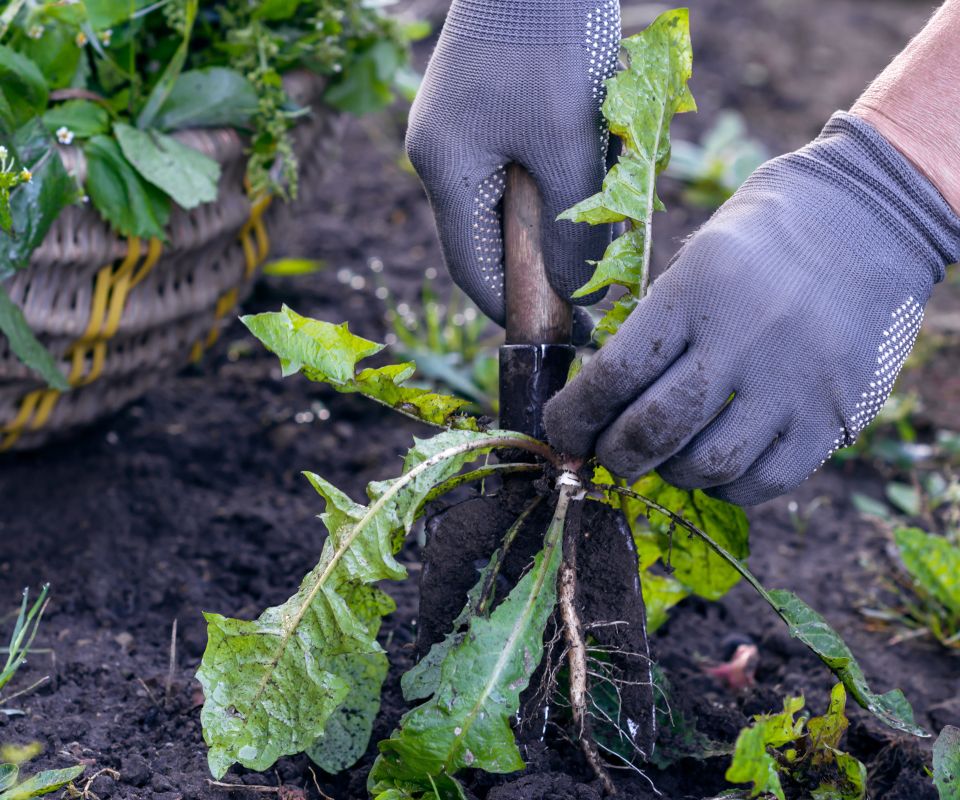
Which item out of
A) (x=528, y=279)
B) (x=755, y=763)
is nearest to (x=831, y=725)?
(x=755, y=763)

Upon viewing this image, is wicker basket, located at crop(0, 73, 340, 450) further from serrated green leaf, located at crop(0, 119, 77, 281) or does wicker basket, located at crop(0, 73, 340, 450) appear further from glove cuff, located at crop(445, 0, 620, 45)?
glove cuff, located at crop(445, 0, 620, 45)

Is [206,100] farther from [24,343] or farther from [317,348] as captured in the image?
[317,348]

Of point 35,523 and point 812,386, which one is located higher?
point 812,386

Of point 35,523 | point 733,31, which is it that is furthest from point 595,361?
point 733,31

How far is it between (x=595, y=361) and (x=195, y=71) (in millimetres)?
998

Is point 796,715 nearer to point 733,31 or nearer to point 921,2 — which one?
point 733,31

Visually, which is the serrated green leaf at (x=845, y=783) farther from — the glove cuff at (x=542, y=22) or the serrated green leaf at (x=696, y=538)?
the glove cuff at (x=542, y=22)

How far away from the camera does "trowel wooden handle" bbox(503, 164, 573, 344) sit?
1613 millimetres

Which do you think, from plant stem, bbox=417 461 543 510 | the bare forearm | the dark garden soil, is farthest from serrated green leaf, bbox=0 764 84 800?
the bare forearm

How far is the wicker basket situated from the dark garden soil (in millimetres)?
199

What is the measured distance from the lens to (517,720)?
1.49 meters

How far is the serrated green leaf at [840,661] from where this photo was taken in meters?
1.44

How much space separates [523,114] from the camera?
5.15 feet

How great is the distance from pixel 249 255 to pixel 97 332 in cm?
46
